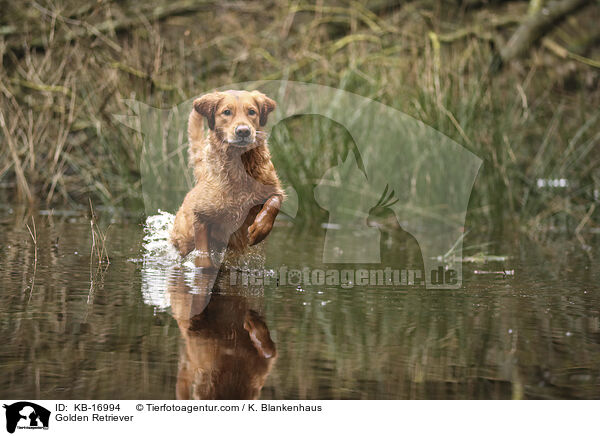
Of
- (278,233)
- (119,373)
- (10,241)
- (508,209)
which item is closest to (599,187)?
(508,209)

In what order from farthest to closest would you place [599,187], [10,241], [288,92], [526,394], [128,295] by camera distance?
[288,92]
[599,187]
[10,241]
[128,295]
[526,394]

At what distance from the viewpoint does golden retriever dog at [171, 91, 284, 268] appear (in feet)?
14.0

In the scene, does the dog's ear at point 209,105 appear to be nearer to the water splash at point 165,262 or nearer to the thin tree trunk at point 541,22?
the water splash at point 165,262

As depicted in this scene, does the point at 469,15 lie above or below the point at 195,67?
above

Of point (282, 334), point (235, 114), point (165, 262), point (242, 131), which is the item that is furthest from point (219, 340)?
point (165, 262)

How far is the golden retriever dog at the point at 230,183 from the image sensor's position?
14.0 feet

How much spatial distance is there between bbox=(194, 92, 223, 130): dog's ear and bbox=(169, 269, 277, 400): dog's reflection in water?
0.89 metres

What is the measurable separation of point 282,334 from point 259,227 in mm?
850

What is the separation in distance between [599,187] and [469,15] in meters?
4.82

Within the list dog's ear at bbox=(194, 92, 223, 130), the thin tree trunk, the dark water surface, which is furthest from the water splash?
the thin tree trunk

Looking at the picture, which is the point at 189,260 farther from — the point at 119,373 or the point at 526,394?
the point at 526,394

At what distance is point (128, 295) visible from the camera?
4.25m

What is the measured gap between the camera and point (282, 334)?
3484 mm

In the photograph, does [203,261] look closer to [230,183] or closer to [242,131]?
[230,183]
